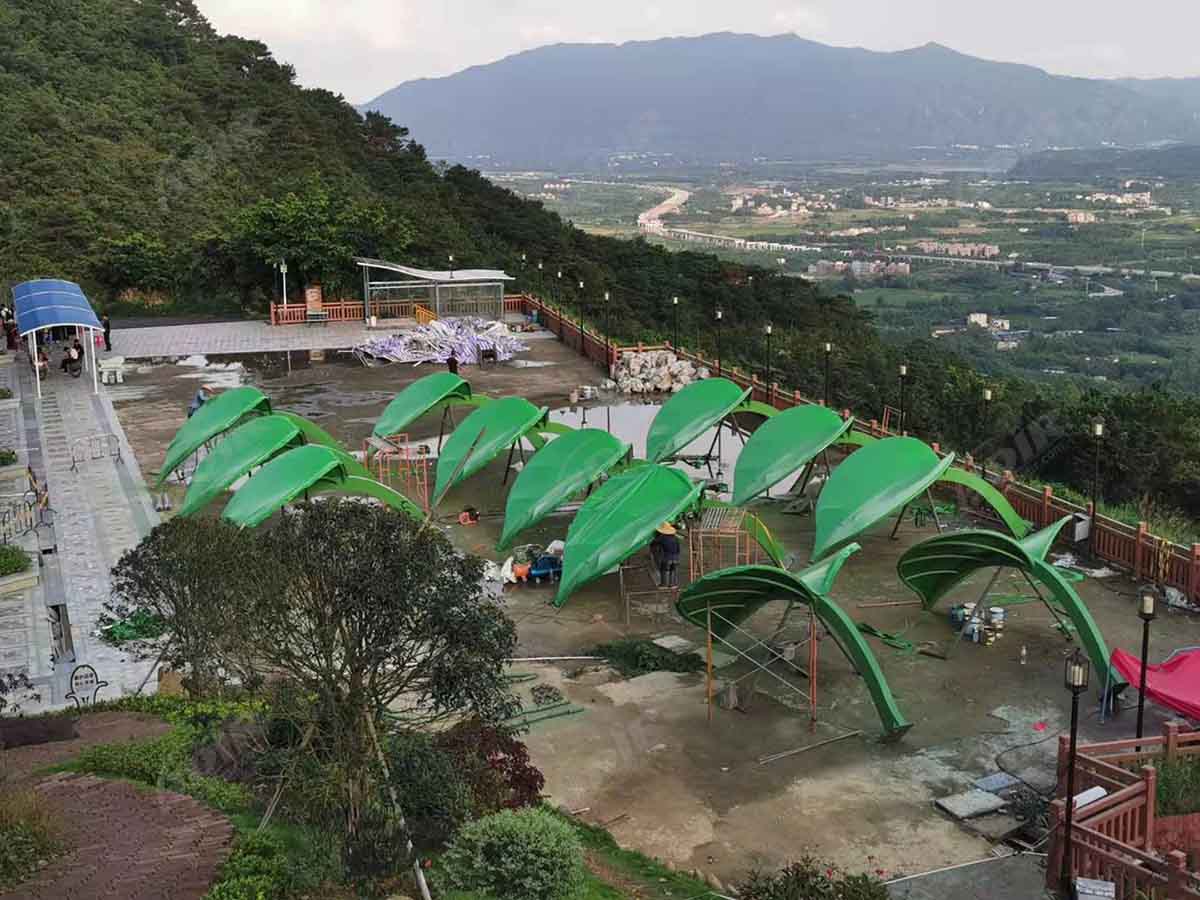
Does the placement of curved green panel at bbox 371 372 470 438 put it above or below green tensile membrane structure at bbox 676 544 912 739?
above

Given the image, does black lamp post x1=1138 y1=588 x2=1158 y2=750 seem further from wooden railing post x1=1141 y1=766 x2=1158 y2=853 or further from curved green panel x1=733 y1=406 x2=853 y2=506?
curved green panel x1=733 y1=406 x2=853 y2=506

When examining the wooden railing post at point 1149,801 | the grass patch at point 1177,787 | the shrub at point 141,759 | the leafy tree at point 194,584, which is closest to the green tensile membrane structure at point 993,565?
the grass patch at point 1177,787

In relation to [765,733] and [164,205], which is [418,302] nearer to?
[164,205]

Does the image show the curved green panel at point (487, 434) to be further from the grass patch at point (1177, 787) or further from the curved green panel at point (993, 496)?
the grass patch at point (1177, 787)

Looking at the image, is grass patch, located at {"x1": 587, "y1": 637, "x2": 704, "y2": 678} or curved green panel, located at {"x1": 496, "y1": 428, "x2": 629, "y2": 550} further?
curved green panel, located at {"x1": 496, "y1": 428, "x2": 629, "y2": 550}

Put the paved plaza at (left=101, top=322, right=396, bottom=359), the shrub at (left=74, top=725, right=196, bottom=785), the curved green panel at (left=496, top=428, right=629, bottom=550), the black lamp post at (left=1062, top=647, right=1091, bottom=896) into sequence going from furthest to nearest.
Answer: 1. the paved plaza at (left=101, top=322, right=396, bottom=359)
2. the curved green panel at (left=496, top=428, right=629, bottom=550)
3. the shrub at (left=74, top=725, right=196, bottom=785)
4. the black lamp post at (left=1062, top=647, right=1091, bottom=896)

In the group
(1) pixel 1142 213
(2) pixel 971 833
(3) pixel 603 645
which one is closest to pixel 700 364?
(3) pixel 603 645

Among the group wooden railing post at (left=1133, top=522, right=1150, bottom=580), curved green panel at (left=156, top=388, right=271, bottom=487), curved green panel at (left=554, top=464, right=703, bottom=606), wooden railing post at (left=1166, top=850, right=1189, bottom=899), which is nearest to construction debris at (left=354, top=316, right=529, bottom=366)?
curved green panel at (left=156, top=388, right=271, bottom=487)
